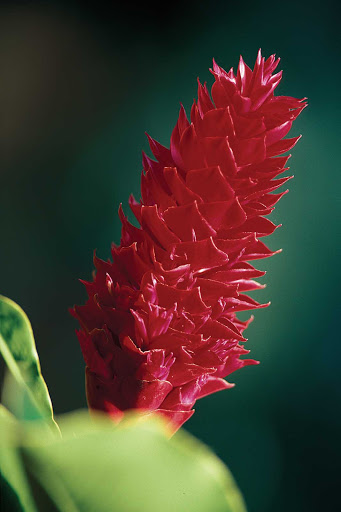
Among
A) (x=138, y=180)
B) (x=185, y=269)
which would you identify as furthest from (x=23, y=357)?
(x=138, y=180)

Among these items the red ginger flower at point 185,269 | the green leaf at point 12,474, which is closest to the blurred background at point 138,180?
the red ginger flower at point 185,269

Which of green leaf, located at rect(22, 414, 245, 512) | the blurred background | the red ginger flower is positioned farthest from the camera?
the blurred background

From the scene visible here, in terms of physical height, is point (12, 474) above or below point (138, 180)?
below

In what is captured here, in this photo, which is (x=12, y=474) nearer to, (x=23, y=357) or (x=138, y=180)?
(x=23, y=357)

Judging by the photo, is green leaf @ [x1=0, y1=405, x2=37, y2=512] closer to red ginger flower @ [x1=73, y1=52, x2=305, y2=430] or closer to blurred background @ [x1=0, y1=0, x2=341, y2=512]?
red ginger flower @ [x1=73, y1=52, x2=305, y2=430]

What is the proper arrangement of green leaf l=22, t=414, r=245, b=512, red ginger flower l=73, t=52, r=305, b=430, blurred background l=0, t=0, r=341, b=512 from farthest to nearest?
blurred background l=0, t=0, r=341, b=512 < red ginger flower l=73, t=52, r=305, b=430 < green leaf l=22, t=414, r=245, b=512

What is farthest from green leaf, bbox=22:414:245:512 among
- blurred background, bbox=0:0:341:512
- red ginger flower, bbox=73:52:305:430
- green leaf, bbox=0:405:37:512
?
blurred background, bbox=0:0:341:512

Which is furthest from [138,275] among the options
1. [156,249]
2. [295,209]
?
[295,209]

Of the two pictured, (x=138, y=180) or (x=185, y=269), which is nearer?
(x=185, y=269)

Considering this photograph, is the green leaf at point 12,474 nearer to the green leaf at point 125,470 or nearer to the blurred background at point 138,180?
the green leaf at point 125,470
